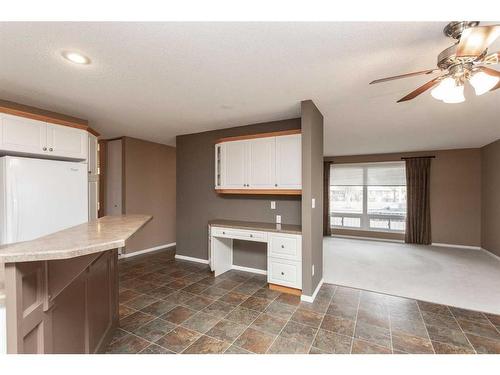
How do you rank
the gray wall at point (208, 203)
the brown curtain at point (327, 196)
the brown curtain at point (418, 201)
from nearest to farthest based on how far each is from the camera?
the gray wall at point (208, 203), the brown curtain at point (418, 201), the brown curtain at point (327, 196)

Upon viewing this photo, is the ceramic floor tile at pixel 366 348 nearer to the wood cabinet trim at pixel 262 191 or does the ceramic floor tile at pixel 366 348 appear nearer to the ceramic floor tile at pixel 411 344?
the ceramic floor tile at pixel 411 344

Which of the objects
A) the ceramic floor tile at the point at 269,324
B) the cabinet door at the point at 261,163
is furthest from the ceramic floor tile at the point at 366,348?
the cabinet door at the point at 261,163

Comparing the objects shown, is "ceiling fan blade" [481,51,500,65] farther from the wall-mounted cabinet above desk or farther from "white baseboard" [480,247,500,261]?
"white baseboard" [480,247,500,261]

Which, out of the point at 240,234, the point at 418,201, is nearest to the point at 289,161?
the point at 240,234

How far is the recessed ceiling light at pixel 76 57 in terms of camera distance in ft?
5.77

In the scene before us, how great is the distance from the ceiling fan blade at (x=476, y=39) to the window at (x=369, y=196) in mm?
5657

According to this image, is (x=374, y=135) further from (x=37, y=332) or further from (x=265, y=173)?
(x=37, y=332)

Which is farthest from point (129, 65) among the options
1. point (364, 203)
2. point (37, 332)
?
point (364, 203)

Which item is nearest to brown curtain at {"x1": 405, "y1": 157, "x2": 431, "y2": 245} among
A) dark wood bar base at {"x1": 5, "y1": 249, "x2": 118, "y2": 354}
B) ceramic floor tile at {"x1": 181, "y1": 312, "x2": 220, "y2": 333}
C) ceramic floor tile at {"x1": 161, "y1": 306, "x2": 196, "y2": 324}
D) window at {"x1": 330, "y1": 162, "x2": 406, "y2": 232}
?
window at {"x1": 330, "y1": 162, "x2": 406, "y2": 232}

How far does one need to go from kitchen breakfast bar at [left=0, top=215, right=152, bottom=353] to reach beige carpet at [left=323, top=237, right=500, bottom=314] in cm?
305

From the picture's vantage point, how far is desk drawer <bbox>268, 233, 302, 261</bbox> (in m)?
2.87

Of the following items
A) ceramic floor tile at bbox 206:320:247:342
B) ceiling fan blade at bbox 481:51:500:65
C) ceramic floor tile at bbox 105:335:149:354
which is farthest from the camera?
ceramic floor tile at bbox 206:320:247:342

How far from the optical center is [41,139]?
2.67m

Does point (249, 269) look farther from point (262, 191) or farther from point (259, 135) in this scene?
point (259, 135)
